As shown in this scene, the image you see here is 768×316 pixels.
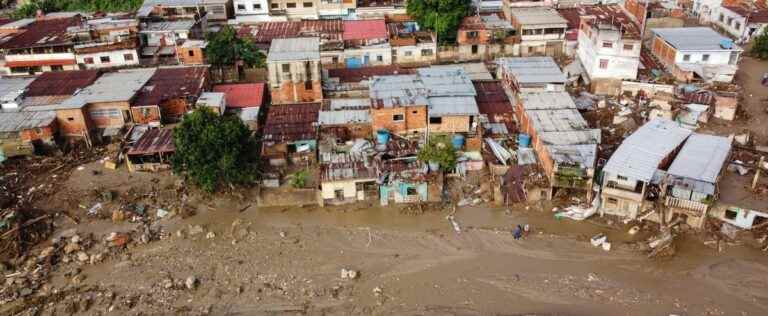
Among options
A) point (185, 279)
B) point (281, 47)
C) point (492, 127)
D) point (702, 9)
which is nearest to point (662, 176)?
point (492, 127)

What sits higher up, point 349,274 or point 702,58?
point 702,58

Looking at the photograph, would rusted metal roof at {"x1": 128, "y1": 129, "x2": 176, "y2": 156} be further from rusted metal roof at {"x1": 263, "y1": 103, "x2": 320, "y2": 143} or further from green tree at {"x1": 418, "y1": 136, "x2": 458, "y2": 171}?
green tree at {"x1": 418, "y1": 136, "x2": 458, "y2": 171}

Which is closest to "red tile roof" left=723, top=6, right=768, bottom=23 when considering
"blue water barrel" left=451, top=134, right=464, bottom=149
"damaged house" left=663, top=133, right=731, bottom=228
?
"damaged house" left=663, top=133, right=731, bottom=228

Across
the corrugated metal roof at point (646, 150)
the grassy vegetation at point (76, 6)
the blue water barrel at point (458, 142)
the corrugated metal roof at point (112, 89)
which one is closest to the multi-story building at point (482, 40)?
the blue water barrel at point (458, 142)

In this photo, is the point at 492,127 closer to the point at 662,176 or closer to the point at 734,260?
the point at 662,176

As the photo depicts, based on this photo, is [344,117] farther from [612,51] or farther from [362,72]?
[612,51]

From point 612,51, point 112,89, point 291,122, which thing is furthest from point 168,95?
point 612,51
